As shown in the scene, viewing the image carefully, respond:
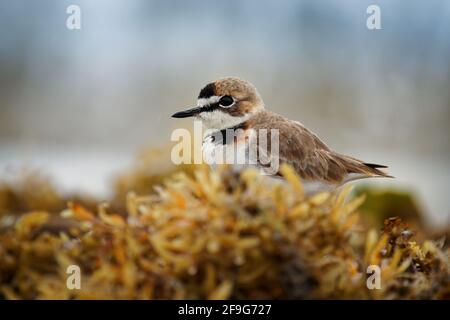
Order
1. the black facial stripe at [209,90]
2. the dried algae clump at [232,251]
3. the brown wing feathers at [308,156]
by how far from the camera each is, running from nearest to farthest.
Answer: the dried algae clump at [232,251], the brown wing feathers at [308,156], the black facial stripe at [209,90]

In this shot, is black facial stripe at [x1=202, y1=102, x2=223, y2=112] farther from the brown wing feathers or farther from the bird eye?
the brown wing feathers

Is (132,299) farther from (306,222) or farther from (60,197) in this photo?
(60,197)

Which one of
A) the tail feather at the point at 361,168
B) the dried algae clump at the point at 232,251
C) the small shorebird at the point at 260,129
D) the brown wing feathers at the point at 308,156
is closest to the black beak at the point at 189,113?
the small shorebird at the point at 260,129

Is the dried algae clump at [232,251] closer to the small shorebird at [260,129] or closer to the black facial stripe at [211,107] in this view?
the small shorebird at [260,129]

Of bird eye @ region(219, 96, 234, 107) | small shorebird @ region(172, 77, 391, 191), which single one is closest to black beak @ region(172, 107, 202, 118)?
small shorebird @ region(172, 77, 391, 191)

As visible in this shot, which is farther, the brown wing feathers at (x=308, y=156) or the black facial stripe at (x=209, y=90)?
the black facial stripe at (x=209, y=90)
